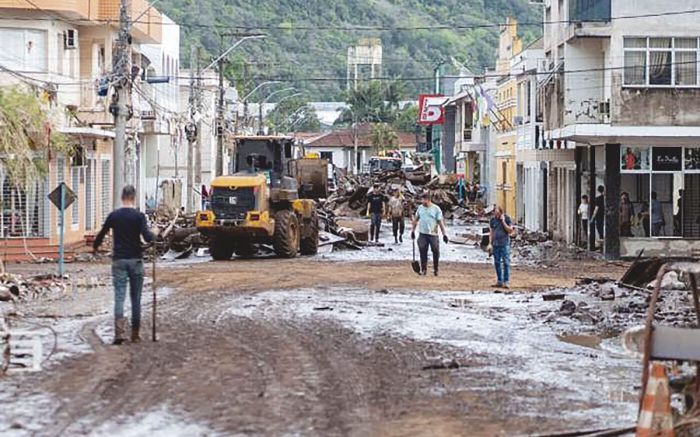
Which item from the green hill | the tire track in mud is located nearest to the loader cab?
the tire track in mud

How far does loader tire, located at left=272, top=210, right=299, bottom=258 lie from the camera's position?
3678 cm

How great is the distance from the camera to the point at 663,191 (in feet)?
132

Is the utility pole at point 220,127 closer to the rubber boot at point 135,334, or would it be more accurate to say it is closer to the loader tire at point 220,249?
the loader tire at point 220,249

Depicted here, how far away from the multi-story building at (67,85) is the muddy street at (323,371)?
17.0 m

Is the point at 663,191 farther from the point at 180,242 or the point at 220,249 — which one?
the point at 180,242

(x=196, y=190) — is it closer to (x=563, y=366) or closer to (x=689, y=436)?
(x=563, y=366)

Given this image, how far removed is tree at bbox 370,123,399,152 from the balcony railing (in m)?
103

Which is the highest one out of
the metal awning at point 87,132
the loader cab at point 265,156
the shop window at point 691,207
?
the metal awning at point 87,132

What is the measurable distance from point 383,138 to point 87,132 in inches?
4113

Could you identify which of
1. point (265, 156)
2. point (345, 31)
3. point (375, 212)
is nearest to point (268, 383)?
point (265, 156)

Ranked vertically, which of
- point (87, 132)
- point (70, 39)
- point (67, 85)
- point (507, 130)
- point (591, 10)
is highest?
point (591, 10)

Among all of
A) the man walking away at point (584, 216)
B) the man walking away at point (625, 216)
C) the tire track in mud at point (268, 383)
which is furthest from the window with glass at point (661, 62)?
the tire track in mud at point (268, 383)

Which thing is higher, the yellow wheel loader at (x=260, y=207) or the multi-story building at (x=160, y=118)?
the multi-story building at (x=160, y=118)

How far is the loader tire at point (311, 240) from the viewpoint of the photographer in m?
39.4
